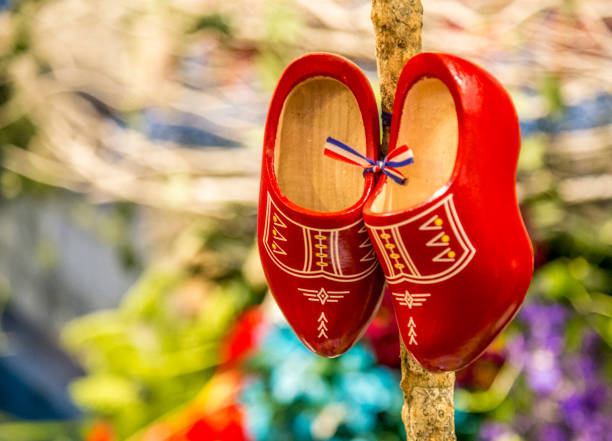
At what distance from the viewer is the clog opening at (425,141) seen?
1.25 ft

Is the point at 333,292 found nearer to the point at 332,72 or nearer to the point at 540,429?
the point at 332,72

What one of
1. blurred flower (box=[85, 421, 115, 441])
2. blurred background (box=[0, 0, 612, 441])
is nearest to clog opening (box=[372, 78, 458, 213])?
blurred background (box=[0, 0, 612, 441])

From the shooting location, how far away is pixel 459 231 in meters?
0.35

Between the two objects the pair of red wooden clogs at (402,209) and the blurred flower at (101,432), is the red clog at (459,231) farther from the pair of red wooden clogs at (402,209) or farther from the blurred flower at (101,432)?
the blurred flower at (101,432)

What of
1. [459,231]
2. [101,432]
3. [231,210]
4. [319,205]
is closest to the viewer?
[459,231]

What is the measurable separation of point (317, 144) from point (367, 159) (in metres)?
0.06

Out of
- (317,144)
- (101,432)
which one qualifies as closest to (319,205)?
(317,144)

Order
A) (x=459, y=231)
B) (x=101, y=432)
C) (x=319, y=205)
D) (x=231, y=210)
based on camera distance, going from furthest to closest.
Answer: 1. (x=231, y=210)
2. (x=101, y=432)
3. (x=319, y=205)
4. (x=459, y=231)

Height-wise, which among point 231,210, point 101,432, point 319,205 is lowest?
point 101,432

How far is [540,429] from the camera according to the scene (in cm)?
91

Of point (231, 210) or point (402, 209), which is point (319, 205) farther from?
point (231, 210)

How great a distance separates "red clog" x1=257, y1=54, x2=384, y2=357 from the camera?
1.32 ft

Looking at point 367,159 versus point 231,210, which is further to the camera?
point 231,210

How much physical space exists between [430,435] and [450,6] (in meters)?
0.96
